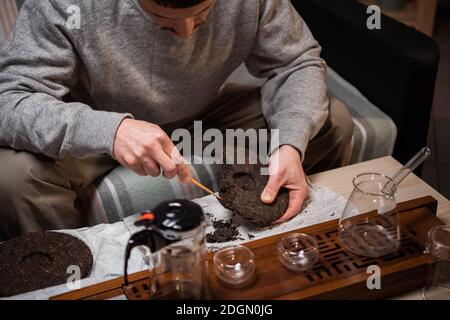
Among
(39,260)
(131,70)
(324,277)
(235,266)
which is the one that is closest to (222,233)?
(235,266)

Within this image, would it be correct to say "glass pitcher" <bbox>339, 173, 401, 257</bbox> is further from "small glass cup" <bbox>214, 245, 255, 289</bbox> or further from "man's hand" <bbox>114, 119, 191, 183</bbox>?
"man's hand" <bbox>114, 119, 191, 183</bbox>

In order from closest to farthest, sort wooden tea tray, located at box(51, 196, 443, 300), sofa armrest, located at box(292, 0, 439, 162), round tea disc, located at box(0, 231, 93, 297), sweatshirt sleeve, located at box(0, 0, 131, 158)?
wooden tea tray, located at box(51, 196, 443, 300), round tea disc, located at box(0, 231, 93, 297), sweatshirt sleeve, located at box(0, 0, 131, 158), sofa armrest, located at box(292, 0, 439, 162)

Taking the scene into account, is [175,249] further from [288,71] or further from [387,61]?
[387,61]

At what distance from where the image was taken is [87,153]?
126 centimetres

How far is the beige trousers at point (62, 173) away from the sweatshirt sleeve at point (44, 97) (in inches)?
2.2

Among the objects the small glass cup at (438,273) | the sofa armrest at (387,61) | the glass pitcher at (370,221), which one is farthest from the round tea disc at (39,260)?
the sofa armrest at (387,61)

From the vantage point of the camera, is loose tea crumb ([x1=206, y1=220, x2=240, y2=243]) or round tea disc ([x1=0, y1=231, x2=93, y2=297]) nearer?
round tea disc ([x1=0, y1=231, x2=93, y2=297])

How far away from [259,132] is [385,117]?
0.44 m

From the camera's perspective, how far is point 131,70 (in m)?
1.45

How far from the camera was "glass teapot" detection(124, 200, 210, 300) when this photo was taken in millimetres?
848

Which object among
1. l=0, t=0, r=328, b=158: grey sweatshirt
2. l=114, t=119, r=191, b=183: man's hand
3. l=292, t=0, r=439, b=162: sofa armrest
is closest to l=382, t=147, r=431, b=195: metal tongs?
l=0, t=0, r=328, b=158: grey sweatshirt

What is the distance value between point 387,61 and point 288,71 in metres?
0.38

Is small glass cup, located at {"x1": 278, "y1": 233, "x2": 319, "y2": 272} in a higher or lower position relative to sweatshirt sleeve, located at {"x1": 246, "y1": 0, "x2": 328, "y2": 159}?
lower
